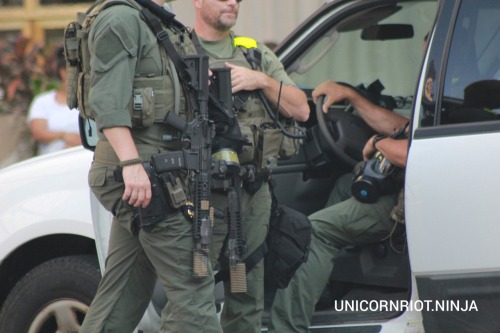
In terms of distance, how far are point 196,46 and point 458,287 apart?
1.29 meters

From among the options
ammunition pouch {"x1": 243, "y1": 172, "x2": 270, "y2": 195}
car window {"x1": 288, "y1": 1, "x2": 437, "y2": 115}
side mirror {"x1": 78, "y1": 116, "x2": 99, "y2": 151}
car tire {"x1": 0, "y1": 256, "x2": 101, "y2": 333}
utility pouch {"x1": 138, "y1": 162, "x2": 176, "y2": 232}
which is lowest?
car tire {"x1": 0, "y1": 256, "x2": 101, "y2": 333}

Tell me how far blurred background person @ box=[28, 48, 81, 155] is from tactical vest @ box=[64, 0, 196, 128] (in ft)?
10.3

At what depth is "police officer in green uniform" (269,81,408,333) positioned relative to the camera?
441 centimetres

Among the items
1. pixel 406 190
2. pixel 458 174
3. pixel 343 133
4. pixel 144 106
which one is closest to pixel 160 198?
pixel 144 106

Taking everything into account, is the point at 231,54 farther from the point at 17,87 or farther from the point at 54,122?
the point at 17,87

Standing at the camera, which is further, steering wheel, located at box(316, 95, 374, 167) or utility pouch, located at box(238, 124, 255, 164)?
→ steering wheel, located at box(316, 95, 374, 167)

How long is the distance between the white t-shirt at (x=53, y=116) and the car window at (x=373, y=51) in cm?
219

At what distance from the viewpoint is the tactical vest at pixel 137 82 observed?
374 cm

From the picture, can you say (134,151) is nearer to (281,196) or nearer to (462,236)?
(462,236)

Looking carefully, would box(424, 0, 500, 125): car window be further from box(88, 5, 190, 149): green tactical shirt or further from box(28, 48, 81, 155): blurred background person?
box(28, 48, 81, 155): blurred background person

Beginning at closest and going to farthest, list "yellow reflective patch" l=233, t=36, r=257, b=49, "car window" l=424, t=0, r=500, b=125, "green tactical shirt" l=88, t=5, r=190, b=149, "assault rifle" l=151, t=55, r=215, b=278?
1. "green tactical shirt" l=88, t=5, r=190, b=149
2. "assault rifle" l=151, t=55, r=215, b=278
3. "car window" l=424, t=0, r=500, b=125
4. "yellow reflective patch" l=233, t=36, r=257, b=49

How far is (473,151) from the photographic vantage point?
382cm

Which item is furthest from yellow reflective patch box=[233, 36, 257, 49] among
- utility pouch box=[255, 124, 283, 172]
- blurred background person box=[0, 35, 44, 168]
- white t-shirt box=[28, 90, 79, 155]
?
blurred background person box=[0, 35, 44, 168]

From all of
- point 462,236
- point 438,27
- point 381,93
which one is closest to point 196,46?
point 438,27
